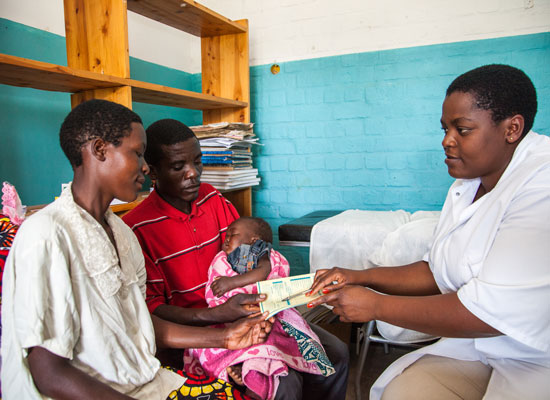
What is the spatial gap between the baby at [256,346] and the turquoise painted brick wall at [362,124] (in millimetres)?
1491

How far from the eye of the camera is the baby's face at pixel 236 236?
1707 mm

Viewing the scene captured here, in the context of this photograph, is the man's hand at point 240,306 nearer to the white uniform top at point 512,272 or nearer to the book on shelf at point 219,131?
the white uniform top at point 512,272

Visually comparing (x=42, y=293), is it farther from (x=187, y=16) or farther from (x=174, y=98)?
(x=187, y=16)

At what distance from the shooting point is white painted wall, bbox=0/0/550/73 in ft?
8.60

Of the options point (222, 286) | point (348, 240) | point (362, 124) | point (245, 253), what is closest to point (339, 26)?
point (362, 124)

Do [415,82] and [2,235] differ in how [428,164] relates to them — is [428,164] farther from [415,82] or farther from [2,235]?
[2,235]

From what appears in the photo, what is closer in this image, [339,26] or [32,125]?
[32,125]

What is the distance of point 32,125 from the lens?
207cm

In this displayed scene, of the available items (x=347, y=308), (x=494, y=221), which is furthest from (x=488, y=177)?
(x=347, y=308)

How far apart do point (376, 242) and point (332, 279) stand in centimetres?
90

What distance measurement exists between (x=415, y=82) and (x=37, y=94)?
101 inches

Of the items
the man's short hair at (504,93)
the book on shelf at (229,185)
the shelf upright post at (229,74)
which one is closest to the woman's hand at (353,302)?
the man's short hair at (504,93)

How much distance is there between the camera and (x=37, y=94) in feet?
6.84

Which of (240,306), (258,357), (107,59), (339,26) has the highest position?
(339,26)
